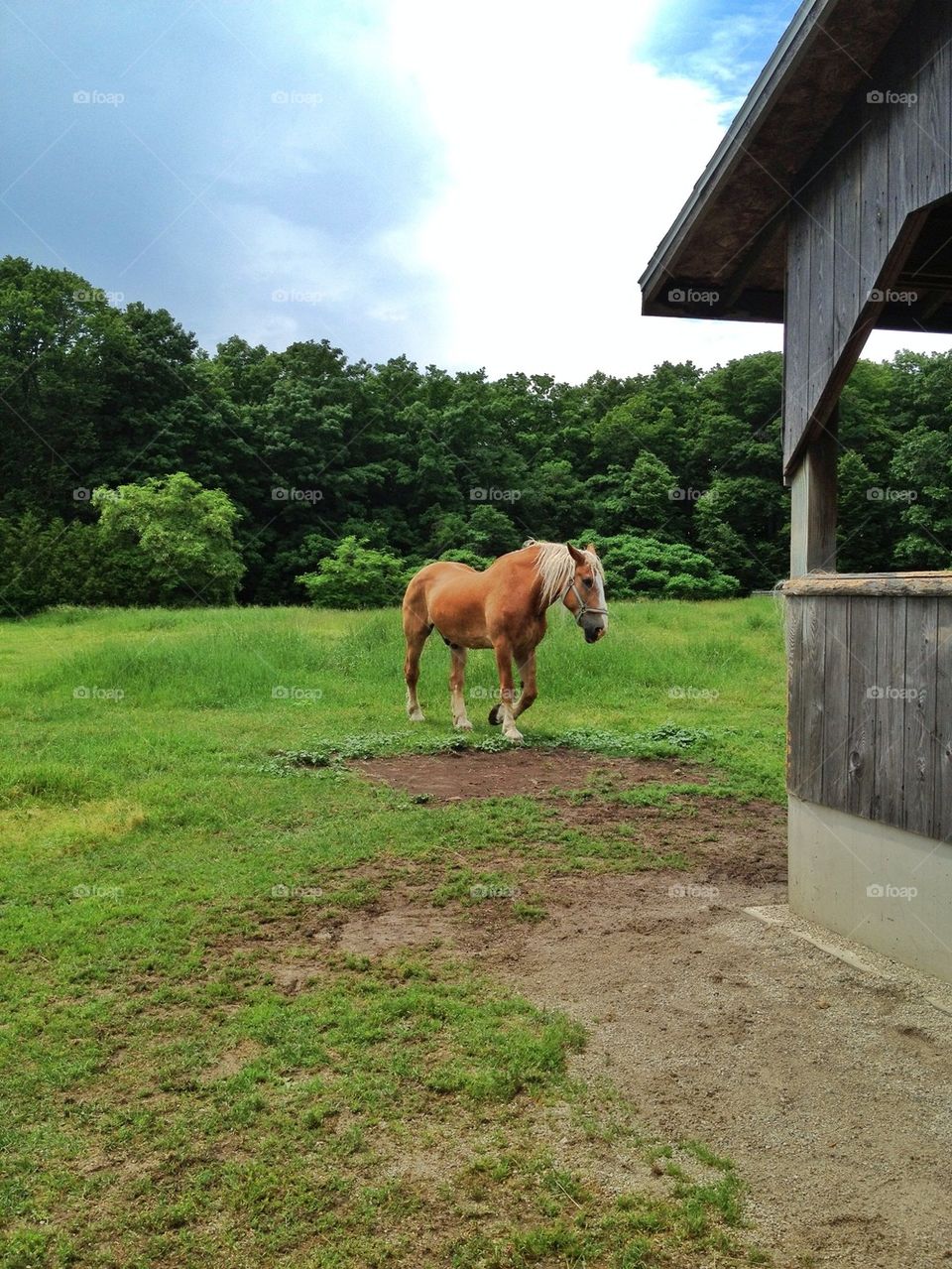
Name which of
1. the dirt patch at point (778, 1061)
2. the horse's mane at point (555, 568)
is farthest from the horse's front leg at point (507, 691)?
the dirt patch at point (778, 1061)

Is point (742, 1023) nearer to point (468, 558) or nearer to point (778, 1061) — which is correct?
point (778, 1061)

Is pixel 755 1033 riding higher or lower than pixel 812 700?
lower

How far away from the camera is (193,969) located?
14.1 ft

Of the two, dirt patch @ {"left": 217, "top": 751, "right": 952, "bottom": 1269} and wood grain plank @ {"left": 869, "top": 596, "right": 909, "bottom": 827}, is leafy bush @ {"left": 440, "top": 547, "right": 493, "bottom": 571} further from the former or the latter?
wood grain plank @ {"left": 869, "top": 596, "right": 909, "bottom": 827}

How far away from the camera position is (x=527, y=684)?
9805 millimetres

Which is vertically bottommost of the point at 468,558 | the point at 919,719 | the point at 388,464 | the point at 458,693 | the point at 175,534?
the point at 458,693

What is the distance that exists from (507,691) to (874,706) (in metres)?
5.52

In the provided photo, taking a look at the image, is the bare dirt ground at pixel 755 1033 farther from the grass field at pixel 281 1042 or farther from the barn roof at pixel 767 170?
the barn roof at pixel 767 170

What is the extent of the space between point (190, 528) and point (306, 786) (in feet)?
78.4

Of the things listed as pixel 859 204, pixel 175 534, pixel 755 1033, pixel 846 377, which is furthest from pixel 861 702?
pixel 175 534

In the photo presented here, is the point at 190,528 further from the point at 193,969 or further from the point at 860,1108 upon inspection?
the point at 860,1108

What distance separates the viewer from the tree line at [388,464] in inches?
1293

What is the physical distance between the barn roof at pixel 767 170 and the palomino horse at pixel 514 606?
3.45 m

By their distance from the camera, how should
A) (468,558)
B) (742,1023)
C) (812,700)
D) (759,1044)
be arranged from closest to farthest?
(759,1044), (742,1023), (812,700), (468,558)
